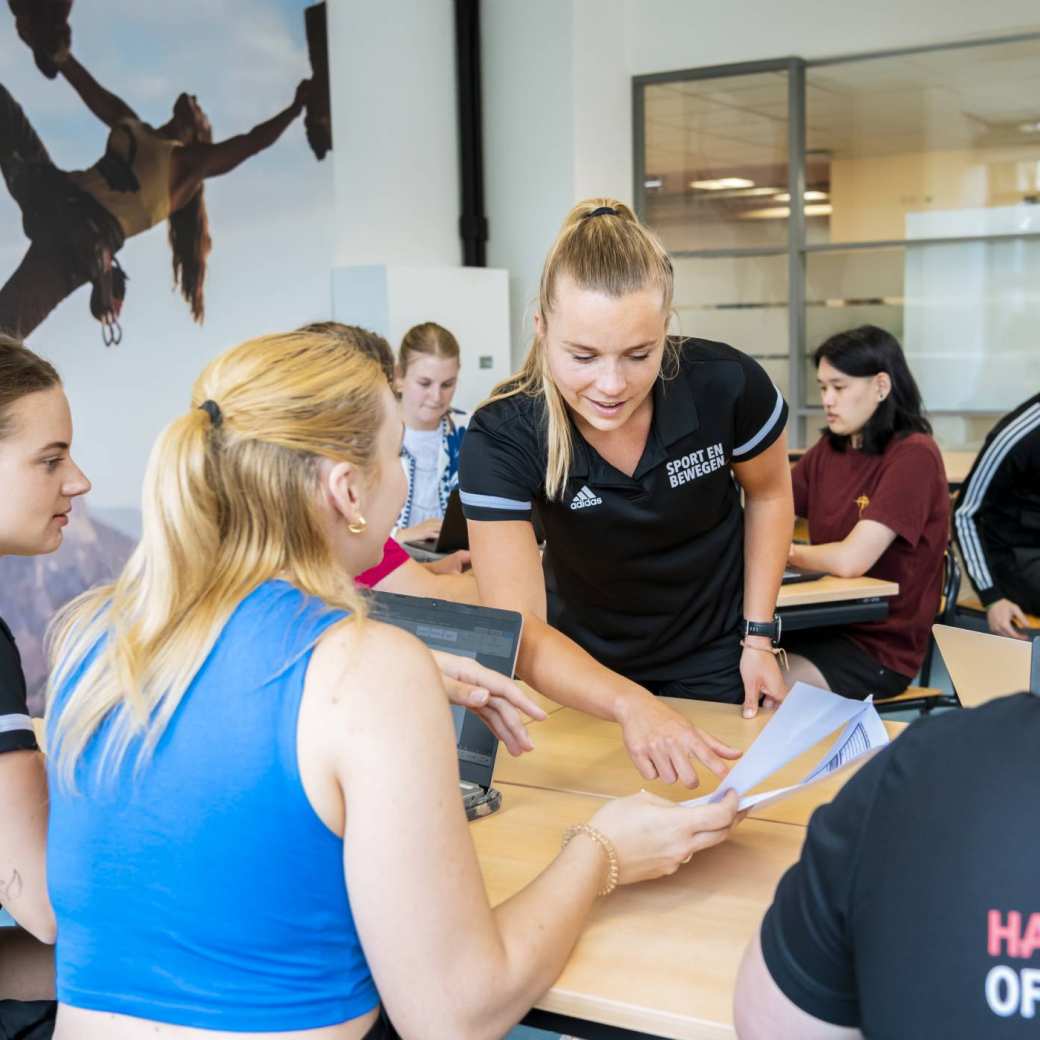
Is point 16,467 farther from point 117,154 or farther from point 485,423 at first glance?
point 117,154

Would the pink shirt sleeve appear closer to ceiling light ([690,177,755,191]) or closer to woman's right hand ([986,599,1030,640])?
woman's right hand ([986,599,1030,640])

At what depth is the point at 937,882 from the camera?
0.82 meters

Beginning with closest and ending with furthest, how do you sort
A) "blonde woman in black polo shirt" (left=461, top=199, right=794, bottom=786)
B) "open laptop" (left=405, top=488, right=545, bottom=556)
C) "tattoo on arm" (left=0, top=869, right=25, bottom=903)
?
"tattoo on arm" (left=0, top=869, right=25, bottom=903) → "blonde woman in black polo shirt" (left=461, top=199, right=794, bottom=786) → "open laptop" (left=405, top=488, right=545, bottom=556)

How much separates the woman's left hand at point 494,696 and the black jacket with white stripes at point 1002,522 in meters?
2.24

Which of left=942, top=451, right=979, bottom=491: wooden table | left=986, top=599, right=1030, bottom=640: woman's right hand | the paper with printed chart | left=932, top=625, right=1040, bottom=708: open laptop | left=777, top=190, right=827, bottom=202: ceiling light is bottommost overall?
left=986, top=599, right=1030, bottom=640: woman's right hand

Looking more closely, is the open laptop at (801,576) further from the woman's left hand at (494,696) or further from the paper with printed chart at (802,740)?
the woman's left hand at (494,696)

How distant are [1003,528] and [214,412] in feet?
9.25

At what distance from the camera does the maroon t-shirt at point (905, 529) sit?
3223 mm

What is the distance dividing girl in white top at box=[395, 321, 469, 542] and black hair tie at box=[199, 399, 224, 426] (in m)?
3.20

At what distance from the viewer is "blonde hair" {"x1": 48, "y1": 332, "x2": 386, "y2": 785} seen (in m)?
1.14

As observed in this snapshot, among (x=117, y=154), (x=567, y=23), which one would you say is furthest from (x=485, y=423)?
(x=567, y=23)

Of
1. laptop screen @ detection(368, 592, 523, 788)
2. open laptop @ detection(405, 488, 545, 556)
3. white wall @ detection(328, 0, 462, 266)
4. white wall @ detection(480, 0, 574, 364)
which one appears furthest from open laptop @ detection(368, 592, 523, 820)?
white wall @ detection(480, 0, 574, 364)

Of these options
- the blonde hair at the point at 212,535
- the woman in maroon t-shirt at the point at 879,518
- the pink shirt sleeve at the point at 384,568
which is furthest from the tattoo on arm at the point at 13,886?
the woman in maroon t-shirt at the point at 879,518

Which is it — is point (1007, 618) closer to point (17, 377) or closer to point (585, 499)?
point (585, 499)
